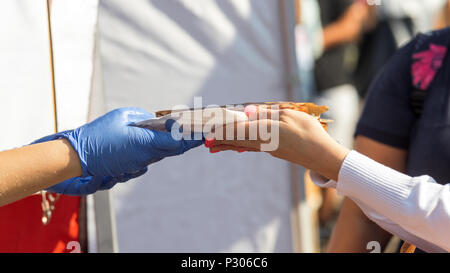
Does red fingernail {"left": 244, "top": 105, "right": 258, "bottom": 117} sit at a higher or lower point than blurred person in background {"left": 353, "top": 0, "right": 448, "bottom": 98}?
lower

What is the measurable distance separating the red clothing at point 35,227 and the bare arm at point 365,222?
0.74m

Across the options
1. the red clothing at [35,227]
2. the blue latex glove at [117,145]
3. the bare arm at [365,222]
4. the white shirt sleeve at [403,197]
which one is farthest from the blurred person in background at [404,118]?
the red clothing at [35,227]

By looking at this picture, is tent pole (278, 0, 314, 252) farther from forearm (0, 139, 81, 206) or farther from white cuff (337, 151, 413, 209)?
forearm (0, 139, 81, 206)

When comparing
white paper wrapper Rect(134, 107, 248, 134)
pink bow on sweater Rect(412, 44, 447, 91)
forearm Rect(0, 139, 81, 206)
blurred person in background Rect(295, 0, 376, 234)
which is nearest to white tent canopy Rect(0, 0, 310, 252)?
forearm Rect(0, 139, 81, 206)

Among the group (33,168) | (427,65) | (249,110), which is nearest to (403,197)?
(249,110)

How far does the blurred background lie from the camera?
128 cm

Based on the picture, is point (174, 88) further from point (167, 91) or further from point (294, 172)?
point (294, 172)

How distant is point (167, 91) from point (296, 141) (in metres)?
0.80

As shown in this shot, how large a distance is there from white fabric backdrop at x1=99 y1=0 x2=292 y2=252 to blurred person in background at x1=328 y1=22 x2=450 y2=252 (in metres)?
0.52

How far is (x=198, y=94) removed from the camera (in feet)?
5.88

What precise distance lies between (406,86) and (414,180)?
0.44m

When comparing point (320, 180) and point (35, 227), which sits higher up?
point (320, 180)

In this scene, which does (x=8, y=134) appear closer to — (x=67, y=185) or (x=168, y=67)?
(x=67, y=185)

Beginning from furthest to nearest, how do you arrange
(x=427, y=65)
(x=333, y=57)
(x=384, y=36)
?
(x=333, y=57) → (x=384, y=36) → (x=427, y=65)
